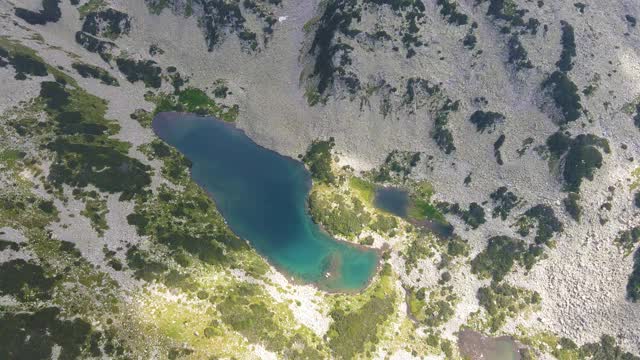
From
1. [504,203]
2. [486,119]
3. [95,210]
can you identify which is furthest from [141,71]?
[504,203]

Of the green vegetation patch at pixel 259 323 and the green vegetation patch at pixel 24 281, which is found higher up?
the green vegetation patch at pixel 24 281

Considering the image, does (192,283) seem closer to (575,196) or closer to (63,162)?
(63,162)

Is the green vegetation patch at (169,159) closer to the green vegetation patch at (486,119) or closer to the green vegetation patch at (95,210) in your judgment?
the green vegetation patch at (95,210)

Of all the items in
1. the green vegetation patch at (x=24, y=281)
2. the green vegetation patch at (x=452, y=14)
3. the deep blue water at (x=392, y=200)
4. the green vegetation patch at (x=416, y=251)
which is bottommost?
the green vegetation patch at (x=416, y=251)

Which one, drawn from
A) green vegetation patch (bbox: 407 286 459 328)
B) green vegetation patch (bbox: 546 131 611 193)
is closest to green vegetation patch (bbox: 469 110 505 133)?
green vegetation patch (bbox: 546 131 611 193)

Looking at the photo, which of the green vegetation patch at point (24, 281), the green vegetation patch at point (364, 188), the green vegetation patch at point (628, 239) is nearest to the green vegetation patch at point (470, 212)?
the green vegetation patch at point (364, 188)

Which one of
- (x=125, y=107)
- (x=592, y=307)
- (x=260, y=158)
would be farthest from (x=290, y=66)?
(x=592, y=307)
